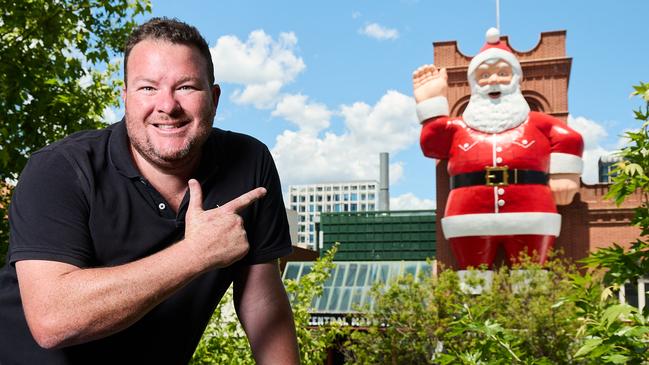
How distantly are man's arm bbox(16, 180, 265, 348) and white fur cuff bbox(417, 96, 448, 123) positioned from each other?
19890mm

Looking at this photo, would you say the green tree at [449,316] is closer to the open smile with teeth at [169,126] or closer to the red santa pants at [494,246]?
the red santa pants at [494,246]

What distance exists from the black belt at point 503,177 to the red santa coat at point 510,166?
12 centimetres

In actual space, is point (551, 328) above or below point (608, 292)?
below

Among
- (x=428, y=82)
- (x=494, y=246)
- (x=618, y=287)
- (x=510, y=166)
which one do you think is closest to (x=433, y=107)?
(x=428, y=82)

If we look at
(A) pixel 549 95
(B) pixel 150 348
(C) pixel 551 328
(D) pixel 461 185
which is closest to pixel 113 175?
(B) pixel 150 348

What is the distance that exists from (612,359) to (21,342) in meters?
2.77

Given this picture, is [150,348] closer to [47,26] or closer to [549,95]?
[47,26]

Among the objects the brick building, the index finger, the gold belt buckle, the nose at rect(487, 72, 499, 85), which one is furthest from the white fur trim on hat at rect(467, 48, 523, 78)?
the index finger

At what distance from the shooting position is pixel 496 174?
66.4 ft

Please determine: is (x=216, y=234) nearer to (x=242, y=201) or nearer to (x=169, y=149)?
(x=242, y=201)

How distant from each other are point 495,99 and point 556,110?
142 inches

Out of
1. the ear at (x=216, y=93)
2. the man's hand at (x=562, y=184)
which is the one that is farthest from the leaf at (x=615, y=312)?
the man's hand at (x=562, y=184)

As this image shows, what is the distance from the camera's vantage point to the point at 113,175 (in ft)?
6.15

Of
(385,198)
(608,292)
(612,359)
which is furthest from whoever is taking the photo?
(385,198)
